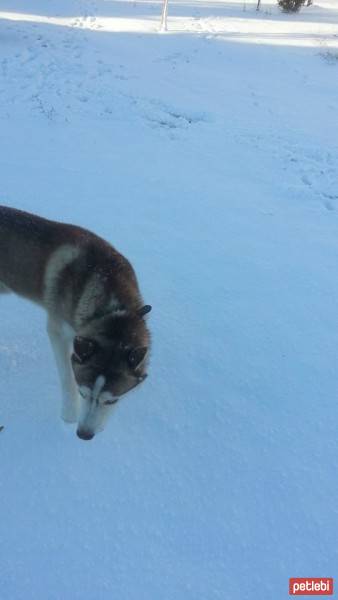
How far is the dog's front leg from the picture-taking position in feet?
9.96

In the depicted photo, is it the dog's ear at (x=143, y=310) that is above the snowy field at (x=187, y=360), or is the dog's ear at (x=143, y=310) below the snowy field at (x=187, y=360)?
above

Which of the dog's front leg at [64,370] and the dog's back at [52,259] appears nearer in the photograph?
A: the dog's back at [52,259]

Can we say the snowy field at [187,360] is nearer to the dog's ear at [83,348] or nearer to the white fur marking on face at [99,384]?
the white fur marking on face at [99,384]

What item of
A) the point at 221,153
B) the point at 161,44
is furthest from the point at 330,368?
the point at 161,44

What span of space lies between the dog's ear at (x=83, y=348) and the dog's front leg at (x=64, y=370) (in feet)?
2.15

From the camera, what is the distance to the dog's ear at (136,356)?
237 centimetres

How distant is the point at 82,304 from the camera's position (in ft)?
9.14

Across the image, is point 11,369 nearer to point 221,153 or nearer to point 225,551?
point 225,551

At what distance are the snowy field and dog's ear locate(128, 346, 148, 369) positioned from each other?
0.76 m

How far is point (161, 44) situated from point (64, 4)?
627 cm

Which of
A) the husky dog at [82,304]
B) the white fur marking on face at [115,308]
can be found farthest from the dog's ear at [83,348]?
the white fur marking on face at [115,308]

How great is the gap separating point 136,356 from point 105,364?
0.53 feet

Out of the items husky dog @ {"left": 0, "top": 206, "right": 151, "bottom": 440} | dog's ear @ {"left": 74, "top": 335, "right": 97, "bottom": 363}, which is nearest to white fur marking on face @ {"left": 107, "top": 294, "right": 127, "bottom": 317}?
husky dog @ {"left": 0, "top": 206, "right": 151, "bottom": 440}

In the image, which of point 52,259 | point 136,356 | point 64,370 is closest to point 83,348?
point 136,356
